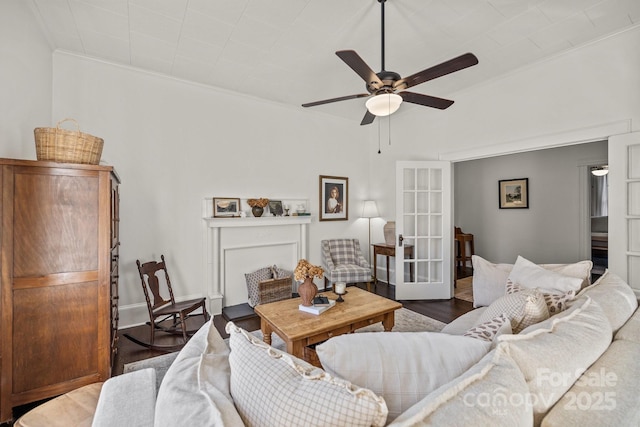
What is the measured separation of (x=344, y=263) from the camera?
4633mm

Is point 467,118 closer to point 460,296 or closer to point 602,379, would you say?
point 460,296

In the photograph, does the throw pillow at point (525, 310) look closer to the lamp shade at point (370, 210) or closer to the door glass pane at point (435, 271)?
the door glass pane at point (435, 271)

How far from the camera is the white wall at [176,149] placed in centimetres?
303

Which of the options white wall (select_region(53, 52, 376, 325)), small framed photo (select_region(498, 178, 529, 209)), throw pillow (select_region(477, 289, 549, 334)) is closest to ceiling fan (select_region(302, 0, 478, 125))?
Result: throw pillow (select_region(477, 289, 549, 334))

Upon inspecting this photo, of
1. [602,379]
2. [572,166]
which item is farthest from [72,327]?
[572,166]

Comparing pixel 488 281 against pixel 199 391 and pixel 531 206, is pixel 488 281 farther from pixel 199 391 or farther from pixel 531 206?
pixel 531 206

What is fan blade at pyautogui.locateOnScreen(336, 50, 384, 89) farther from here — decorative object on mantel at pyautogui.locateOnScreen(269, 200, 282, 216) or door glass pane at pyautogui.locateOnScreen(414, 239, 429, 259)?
door glass pane at pyautogui.locateOnScreen(414, 239, 429, 259)

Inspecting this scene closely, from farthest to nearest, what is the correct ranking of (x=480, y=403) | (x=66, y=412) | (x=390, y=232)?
(x=390, y=232) → (x=66, y=412) → (x=480, y=403)

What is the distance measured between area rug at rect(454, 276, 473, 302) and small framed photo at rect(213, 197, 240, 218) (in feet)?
11.3

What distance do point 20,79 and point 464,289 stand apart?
564 cm

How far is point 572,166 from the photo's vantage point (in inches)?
184

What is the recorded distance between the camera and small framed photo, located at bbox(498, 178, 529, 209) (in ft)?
17.1

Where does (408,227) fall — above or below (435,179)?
below

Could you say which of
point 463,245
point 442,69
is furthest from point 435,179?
point 442,69
